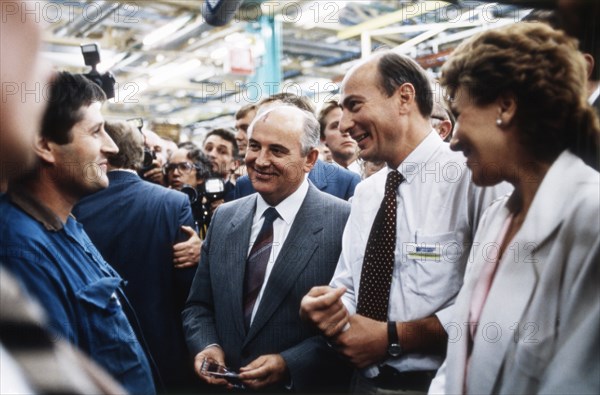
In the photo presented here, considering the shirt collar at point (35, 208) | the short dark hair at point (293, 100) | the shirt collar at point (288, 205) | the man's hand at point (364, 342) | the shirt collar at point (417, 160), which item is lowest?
the man's hand at point (364, 342)

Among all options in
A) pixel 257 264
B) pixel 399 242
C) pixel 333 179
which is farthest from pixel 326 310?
pixel 333 179

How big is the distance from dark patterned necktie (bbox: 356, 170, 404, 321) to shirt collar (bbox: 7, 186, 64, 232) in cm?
86

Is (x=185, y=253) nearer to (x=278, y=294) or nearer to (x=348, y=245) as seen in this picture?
(x=278, y=294)

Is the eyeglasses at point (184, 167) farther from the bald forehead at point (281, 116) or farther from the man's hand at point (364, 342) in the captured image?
the man's hand at point (364, 342)

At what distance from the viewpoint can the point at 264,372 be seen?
1.39m

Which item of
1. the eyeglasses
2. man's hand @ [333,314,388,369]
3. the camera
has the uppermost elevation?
the camera

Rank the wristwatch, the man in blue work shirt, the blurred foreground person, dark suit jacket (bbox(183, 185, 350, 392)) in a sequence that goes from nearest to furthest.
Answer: the blurred foreground person < the man in blue work shirt < the wristwatch < dark suit jacket (bbox(183, 185, 350, 392))

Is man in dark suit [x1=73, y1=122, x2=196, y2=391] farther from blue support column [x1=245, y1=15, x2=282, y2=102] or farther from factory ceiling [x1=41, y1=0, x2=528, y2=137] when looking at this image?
blue support column [x1=245, y1=15, x2=282, y2=102]

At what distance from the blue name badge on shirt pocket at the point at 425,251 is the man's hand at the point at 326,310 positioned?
24 centimetres

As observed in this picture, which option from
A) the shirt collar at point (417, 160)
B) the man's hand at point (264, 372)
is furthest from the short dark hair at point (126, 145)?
the shirt collar at point (417, 160)

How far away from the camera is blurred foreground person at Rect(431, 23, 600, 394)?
2.70 ft

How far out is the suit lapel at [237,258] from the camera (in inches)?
61.4

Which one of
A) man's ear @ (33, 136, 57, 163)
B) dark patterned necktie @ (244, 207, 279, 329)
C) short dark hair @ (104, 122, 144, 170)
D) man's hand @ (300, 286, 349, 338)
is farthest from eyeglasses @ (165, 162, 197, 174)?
man's hand @ (300, 286, 349, 338)

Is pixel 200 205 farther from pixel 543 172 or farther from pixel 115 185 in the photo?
pixel 543 172
